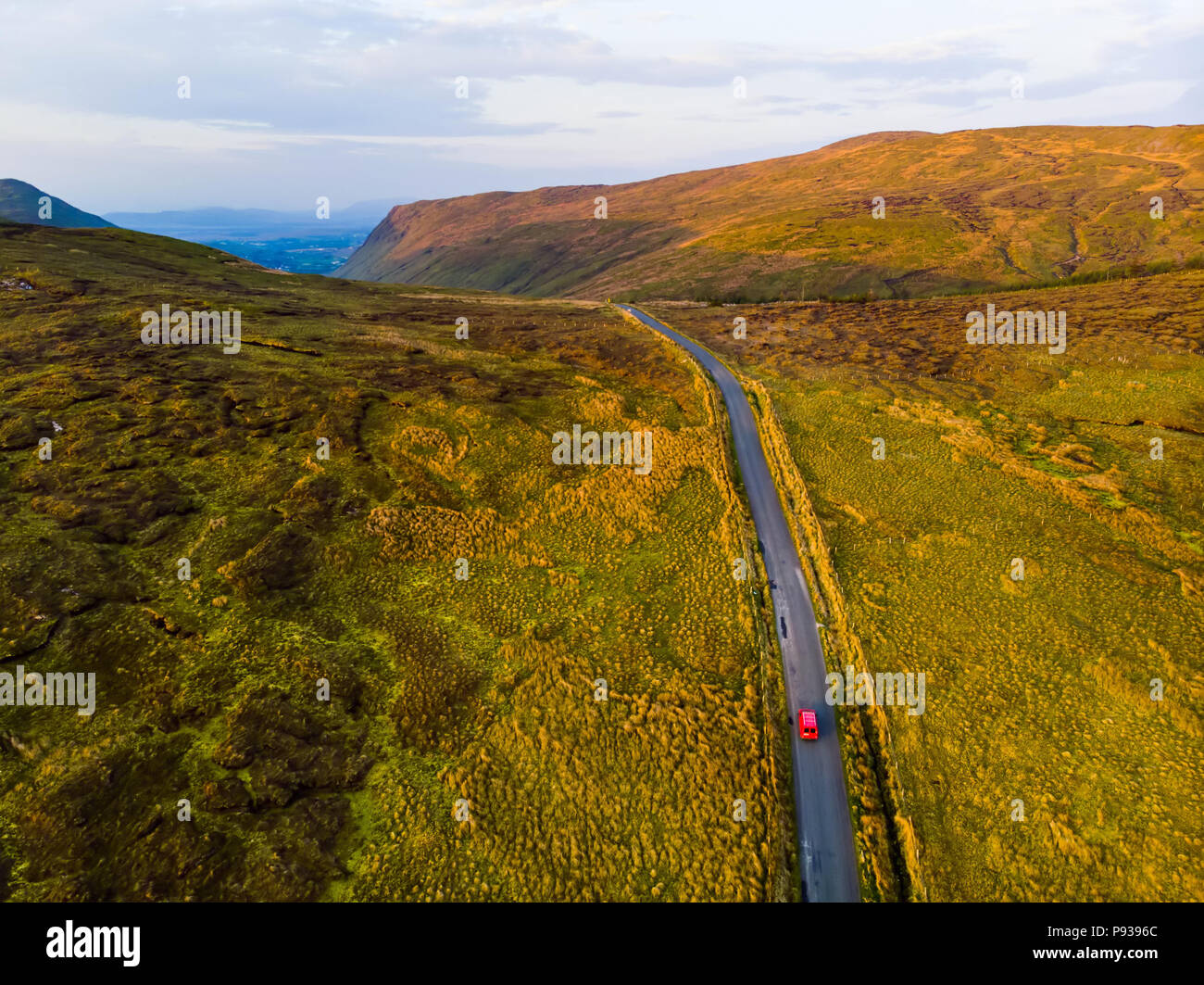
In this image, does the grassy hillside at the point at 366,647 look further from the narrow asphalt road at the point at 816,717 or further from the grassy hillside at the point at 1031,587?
the grassy hillside at the point at 1031,587

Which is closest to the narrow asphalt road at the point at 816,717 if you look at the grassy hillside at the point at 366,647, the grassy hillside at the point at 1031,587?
the grassy hillside at the point at 366,647

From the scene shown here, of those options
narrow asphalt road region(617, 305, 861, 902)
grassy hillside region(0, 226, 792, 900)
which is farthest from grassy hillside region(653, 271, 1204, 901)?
grassy hillside region(0, 226, 792, 900)

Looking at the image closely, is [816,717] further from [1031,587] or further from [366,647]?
[366,647]

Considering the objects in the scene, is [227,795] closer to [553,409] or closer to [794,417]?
[553,409]

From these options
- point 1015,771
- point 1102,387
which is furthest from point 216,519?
point 1102,387

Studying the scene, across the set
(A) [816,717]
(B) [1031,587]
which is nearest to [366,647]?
(A) [816,717]

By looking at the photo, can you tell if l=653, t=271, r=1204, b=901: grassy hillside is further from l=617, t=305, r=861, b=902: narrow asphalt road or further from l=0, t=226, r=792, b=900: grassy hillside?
l=0, t=226, r=792, b=900: grassy hillside
